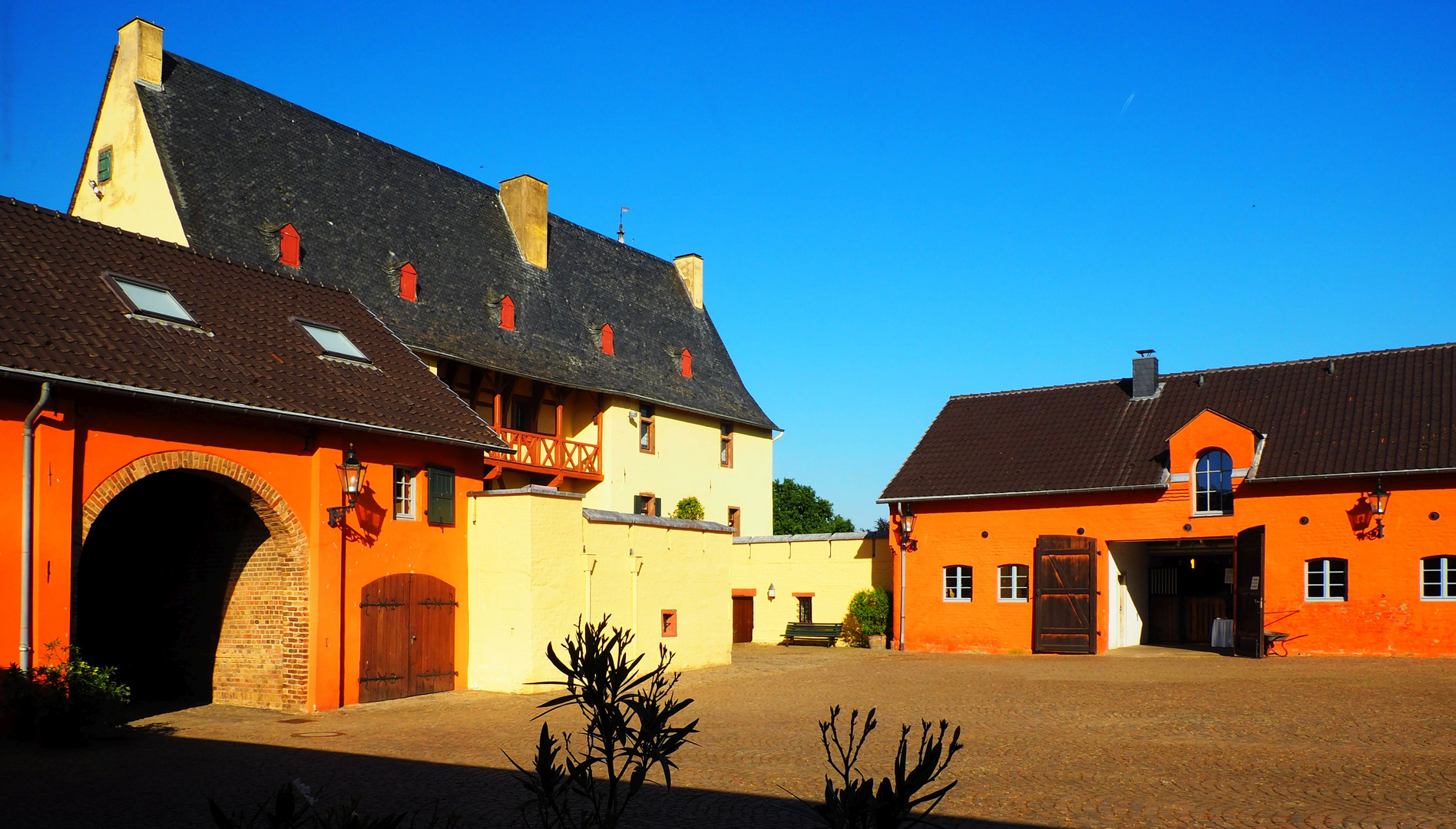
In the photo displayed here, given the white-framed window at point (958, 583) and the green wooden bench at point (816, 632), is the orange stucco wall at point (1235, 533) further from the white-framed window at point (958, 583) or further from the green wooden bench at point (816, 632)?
the green wooden bench at point (816, 632)

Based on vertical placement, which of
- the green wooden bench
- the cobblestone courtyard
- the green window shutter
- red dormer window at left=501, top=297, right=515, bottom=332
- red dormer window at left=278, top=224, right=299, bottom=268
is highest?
red dormer window at left=278, top=224, right=299, bottom=268

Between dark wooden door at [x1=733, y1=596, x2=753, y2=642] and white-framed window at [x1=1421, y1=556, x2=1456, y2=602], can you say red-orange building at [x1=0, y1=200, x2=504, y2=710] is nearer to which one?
dark wooden door at [x1=733, y1=596, x2=753, y2=642]

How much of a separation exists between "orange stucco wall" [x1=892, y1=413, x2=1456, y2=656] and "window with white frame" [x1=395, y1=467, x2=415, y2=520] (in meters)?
13.7

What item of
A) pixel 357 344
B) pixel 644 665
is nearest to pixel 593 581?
pixel 644 665

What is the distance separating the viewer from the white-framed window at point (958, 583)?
26.4 metres

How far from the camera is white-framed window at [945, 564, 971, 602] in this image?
86.7 ft

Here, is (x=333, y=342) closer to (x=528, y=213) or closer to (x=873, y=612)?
(x=528, y=213)

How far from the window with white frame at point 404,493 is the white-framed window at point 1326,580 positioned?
16.8 meters

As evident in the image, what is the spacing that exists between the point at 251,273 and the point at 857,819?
52.3ft

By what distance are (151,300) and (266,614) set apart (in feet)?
14.1

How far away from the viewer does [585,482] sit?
29.0 meters

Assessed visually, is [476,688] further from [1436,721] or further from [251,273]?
[1436,721]

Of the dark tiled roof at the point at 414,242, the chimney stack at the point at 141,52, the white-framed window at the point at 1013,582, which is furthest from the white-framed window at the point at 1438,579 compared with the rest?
the chimney stack at the point at 141,52

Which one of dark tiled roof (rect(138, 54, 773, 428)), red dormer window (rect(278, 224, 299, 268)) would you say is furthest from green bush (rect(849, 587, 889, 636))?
red dormer window (rect(278, 224, 299, 268))
